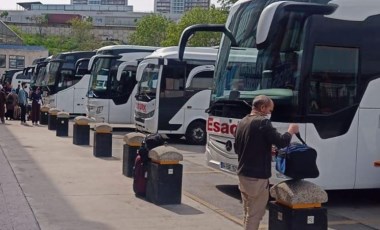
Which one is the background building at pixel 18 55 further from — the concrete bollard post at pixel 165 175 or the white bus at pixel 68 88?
the concrete bollard post at pixel 165 175

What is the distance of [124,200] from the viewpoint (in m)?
11.2

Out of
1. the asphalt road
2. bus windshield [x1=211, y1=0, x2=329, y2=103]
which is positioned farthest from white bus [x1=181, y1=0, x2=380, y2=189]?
the asphalt road

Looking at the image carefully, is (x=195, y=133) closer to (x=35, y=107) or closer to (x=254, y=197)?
(x=35, y=107)

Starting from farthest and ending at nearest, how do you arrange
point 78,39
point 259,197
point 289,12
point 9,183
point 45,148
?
point 78,39 < point 45,148 < point 9,183 < point 289,12 < point 259,197

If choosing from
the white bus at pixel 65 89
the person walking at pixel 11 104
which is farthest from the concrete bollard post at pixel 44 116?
the white bus at pixel 65 89

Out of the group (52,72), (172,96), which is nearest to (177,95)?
(172,96)

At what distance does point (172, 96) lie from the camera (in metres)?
21.4

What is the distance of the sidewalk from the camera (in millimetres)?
9453

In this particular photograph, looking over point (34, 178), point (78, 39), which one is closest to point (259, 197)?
point (34, 178)

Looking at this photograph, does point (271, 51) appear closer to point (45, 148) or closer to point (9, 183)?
point (9, 183)

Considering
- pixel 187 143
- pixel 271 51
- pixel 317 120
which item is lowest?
pixel 187 143

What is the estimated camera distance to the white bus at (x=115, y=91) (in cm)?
2576

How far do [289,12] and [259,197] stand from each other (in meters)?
3.81

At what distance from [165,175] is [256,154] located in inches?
131
